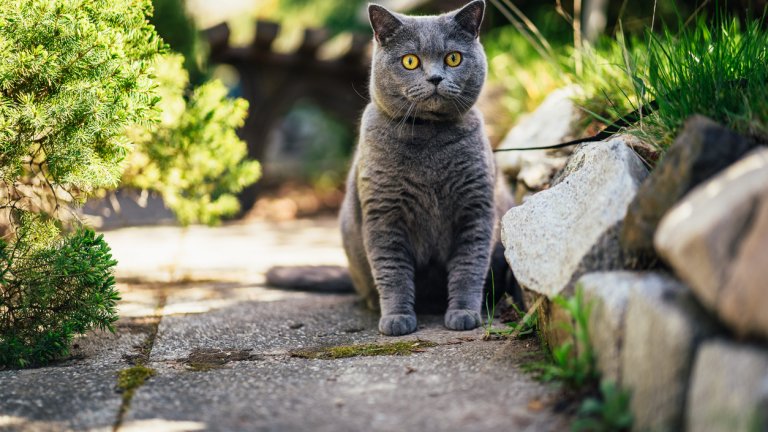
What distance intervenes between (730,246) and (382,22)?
158 centimetres

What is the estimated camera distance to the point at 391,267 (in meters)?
2.46

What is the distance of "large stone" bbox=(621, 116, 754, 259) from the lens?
1455 mm

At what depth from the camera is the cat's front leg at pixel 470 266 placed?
2.41m

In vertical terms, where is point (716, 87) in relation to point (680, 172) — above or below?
above

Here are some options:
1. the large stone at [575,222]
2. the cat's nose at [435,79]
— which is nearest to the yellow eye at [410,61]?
the cat's nose at [435,79]

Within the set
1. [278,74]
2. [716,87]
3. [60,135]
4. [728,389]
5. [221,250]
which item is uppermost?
[278,74]

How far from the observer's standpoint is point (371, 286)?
8.94 ft

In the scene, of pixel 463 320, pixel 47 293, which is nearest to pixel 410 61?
pixel 463 320

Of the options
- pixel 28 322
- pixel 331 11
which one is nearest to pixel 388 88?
pixel 28 322

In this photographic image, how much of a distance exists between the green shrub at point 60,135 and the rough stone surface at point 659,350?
1480 mm

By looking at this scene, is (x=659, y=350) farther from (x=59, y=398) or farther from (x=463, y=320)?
(x=59, y=398)

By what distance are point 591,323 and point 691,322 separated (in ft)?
0.95

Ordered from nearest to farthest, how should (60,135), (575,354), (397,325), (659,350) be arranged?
(659,350)
(575,354)
(60,135)
(397,325)

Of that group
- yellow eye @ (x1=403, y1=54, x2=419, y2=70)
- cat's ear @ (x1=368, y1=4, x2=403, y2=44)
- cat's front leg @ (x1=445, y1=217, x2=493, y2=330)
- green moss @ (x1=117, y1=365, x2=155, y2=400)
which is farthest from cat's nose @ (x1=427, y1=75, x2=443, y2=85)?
green moss @ (x1=117, y1=365, x2=155, y2=400)
